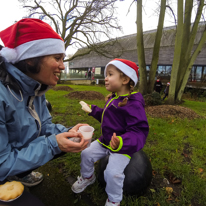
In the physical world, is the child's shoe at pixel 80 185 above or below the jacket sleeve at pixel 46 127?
below

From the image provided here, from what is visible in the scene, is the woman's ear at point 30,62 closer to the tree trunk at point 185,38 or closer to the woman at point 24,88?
the woman at point 24,88

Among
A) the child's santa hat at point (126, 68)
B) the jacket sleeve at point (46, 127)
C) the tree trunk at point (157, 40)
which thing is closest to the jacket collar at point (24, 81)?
the jacket sleeve at point (46, 127)

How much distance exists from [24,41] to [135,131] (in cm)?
162

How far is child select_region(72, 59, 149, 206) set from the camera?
1.81m

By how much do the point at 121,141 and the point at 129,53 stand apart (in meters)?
27.8

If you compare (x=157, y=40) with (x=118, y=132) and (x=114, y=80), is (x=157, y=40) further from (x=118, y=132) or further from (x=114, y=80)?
(x=118, y=132)

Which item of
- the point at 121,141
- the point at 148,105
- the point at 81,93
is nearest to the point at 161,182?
the point at 121,141

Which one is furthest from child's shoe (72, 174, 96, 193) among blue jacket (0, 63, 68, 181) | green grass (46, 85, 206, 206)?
blue jacket (0, 63, 68, 181)

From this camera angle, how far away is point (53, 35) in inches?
63.4

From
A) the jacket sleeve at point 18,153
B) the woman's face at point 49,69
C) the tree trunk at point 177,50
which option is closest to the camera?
the jacket sleeve at point 18,153

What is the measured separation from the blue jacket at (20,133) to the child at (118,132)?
0.78m

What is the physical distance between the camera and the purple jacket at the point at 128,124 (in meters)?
1.76

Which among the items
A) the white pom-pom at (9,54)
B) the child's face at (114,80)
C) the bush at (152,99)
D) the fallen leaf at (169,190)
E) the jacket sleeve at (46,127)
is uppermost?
the white pom-pom at (9,54)

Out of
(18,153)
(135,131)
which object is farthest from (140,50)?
(18,153)
